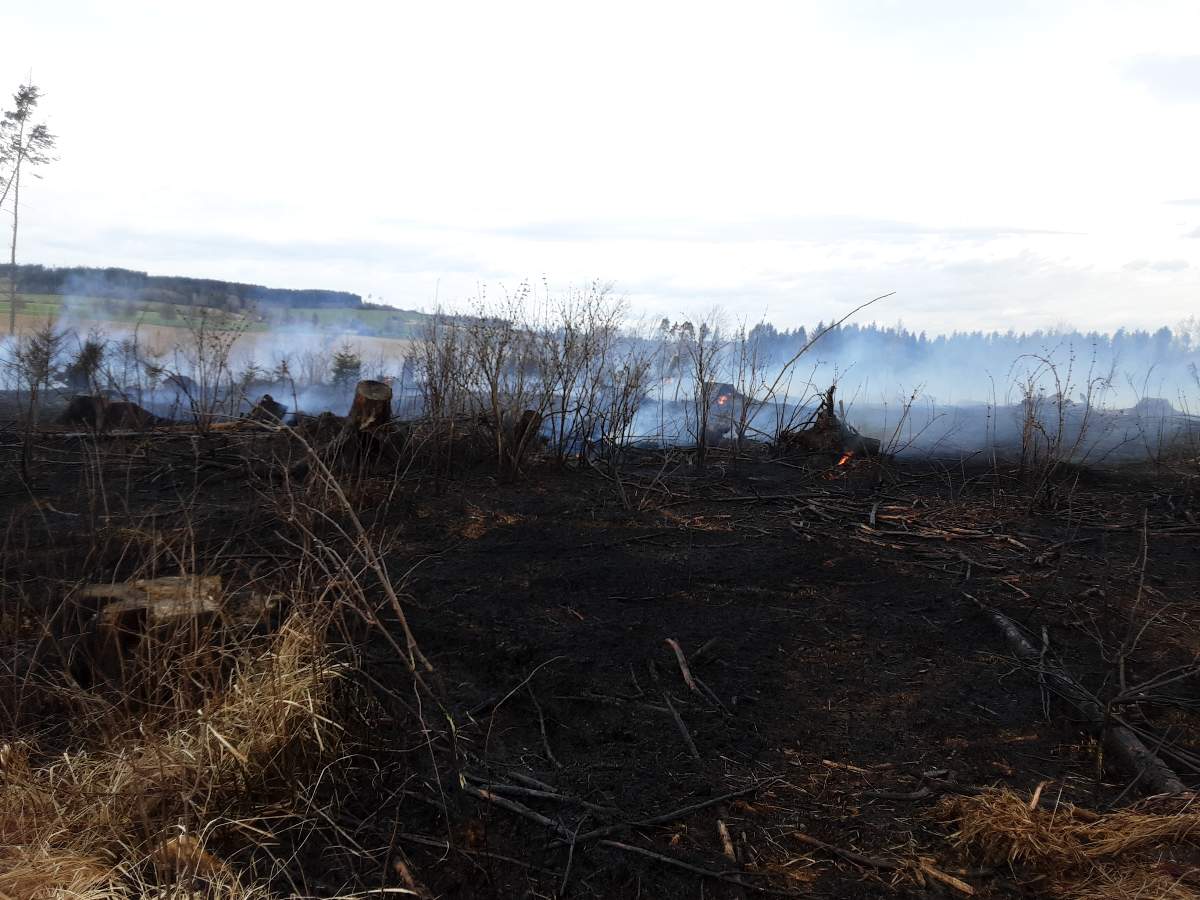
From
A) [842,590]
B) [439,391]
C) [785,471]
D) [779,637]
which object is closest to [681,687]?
[779,637]

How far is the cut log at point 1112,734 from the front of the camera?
3.38 m

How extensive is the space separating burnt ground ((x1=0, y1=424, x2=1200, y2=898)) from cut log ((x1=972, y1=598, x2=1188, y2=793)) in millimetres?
86

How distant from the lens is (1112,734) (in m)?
3.79

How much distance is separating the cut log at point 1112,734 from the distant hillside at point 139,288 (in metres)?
26.9

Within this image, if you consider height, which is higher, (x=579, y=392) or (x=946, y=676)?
(x=579, y=392)

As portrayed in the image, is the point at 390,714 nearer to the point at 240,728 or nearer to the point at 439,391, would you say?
the point at 240,728

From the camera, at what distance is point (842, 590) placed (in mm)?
5977

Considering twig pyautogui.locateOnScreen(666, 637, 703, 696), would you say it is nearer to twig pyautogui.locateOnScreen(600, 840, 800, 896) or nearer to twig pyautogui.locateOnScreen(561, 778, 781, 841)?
twig pyautogui.locateOnScreen(561, 778, 781, 841)

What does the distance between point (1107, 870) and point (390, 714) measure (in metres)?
3.00

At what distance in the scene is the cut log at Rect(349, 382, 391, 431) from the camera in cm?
848

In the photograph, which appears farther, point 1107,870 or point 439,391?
point 439,391

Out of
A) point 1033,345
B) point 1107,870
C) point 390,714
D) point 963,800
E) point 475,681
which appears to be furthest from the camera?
point 1033,345

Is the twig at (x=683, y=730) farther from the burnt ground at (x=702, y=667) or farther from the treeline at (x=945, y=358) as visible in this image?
the treeline at (x=945, y=358)

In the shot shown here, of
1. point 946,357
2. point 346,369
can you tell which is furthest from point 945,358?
point 346,369
